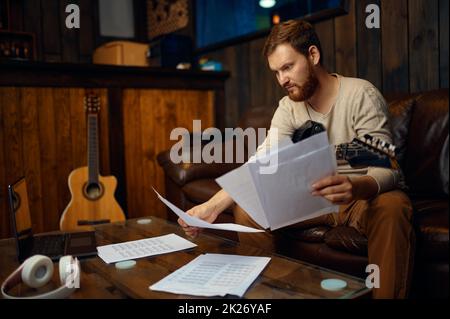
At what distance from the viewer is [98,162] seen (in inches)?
99.0

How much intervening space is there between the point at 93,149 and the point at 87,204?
32cm

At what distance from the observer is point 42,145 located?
2492 millimetres

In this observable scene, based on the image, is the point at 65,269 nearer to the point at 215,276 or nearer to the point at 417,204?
the point at 215,276

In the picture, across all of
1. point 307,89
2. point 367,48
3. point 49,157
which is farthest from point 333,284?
point 49,157

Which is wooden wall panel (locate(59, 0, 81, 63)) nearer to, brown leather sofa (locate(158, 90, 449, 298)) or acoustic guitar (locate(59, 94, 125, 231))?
acoustic guitar (locate(59, 94, 125, 231))

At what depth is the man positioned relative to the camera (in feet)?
3.63

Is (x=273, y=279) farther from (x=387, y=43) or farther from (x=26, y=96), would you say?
(x=26, y=96)

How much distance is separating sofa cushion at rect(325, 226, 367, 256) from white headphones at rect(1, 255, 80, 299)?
0.79 metres

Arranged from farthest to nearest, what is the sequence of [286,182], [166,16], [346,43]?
A: [166,16] → [346,43] → [286,182]

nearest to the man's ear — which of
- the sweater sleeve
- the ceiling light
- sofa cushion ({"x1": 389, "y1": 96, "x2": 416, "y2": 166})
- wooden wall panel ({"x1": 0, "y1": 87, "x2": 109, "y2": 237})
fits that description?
the sweater sleeve

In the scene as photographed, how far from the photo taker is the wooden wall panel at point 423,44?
75.9 inches
